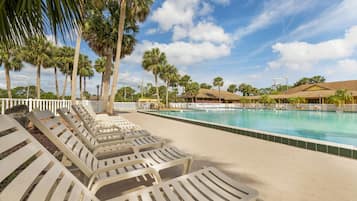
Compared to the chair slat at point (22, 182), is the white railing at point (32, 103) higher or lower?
higher

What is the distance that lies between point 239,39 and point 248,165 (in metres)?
19.6

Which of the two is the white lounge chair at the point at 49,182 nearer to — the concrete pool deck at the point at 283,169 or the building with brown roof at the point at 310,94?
the concrete pool deck at the point at 283,169

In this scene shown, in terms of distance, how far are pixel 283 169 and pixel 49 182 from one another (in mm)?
3286

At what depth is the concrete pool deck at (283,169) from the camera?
2268 mm

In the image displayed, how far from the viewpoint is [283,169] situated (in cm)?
300

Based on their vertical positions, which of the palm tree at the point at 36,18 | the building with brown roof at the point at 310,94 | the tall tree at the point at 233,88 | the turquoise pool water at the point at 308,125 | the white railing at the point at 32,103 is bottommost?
the turquoise pool water at the point at 308,125

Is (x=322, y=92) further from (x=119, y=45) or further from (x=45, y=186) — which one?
(x=45, y=186)

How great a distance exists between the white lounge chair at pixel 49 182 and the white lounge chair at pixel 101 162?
0.37m

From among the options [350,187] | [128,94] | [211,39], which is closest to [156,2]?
[211,39]

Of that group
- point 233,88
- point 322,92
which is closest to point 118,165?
point 322,92

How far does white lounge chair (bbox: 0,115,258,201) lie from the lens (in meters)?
1.09

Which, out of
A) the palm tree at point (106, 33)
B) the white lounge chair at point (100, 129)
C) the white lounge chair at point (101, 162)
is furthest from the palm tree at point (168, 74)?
the white lounge chair at point (101, 162)

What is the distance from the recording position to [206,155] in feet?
12.4

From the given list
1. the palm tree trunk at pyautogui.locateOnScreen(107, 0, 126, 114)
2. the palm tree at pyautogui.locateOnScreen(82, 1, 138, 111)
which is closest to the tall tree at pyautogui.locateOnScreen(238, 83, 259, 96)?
the palm tree at pyautogui.locateOnScreen(82, 1, 138, 111)
